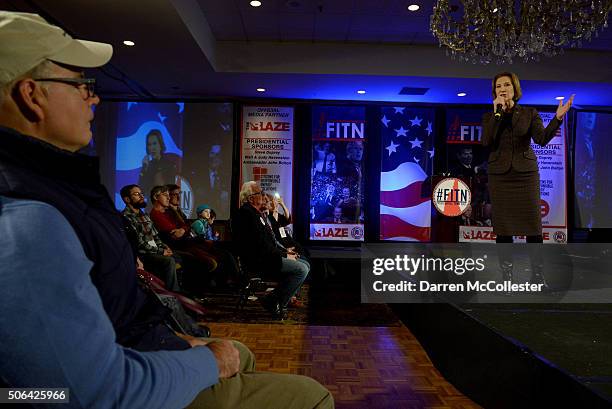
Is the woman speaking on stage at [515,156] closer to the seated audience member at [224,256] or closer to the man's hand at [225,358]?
the man's hand at [225,358]

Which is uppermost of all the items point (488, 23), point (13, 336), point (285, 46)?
point (285, 46)

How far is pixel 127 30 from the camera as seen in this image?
470 centimetres

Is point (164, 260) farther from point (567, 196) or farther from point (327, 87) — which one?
point (567, 196)

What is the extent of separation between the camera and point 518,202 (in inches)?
110

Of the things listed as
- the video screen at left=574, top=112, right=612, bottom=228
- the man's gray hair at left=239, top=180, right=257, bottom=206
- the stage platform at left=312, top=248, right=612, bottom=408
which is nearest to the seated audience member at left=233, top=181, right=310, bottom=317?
the man's gray hair at left=239, top=180, right=257, bottom=206

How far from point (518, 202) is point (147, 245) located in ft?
9.74

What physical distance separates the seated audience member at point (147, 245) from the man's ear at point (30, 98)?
2927mm

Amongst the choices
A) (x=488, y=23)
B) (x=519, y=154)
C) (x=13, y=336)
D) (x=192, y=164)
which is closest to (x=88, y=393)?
(x=13, y=336)

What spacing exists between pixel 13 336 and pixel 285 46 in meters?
6.10

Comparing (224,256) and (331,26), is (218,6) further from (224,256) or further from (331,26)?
(224,256)

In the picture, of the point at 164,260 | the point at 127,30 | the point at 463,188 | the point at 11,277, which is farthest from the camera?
the point at 463,188

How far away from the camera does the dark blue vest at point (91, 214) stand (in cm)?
62

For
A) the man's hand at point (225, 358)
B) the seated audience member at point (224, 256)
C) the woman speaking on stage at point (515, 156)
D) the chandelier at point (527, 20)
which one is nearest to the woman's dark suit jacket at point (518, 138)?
the woman speaking on stage at point (515, 156)
